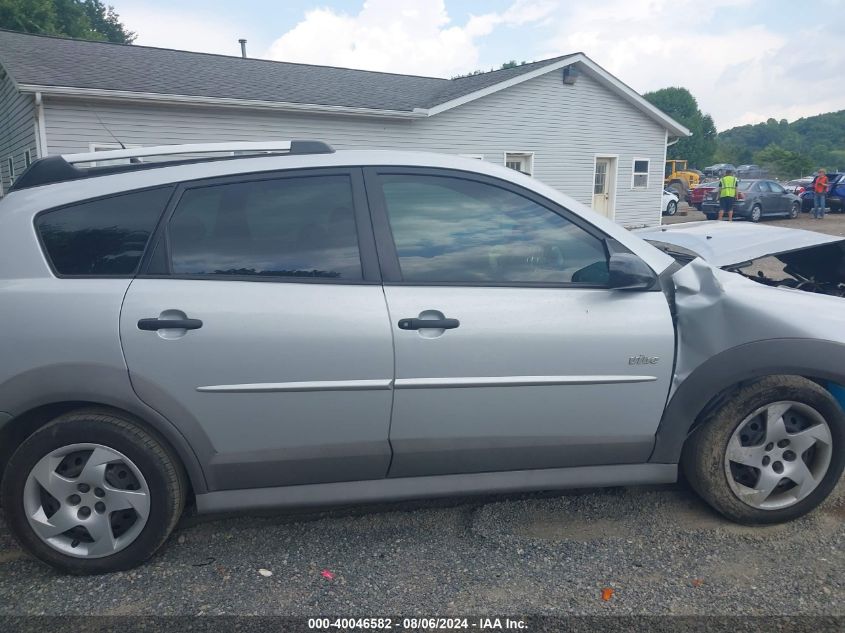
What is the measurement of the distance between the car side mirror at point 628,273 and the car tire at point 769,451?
687 millimetres

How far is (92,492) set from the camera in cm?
265

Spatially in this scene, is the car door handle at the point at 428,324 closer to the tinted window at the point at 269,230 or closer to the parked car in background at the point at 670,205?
the tinted window at the point at 269,230

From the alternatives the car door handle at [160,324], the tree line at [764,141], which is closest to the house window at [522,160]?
the car door handle at [160,324]

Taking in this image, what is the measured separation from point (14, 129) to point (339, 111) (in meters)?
6.58

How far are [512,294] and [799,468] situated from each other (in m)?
1.61

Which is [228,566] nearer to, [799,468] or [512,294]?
[512,294]

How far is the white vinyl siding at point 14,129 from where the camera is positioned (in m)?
11.4

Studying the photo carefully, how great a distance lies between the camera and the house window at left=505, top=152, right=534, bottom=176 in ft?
55.4

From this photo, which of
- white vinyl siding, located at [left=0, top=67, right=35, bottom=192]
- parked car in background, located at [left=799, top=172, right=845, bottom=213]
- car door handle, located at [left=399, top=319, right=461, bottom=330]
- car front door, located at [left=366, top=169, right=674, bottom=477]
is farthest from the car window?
parked car in background, located at [left=799, top=172, right=845, bottom=213]

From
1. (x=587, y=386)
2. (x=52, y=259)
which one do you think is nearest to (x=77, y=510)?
(x=52, y=259)

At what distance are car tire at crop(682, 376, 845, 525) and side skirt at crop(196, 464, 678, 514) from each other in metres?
0.20

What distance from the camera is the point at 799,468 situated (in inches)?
117

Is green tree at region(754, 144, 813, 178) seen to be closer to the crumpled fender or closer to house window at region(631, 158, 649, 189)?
house window at region(631, 158, 649, 189)

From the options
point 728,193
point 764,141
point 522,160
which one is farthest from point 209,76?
point 764,141
